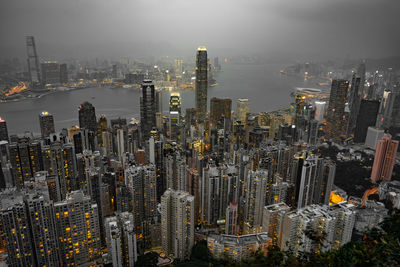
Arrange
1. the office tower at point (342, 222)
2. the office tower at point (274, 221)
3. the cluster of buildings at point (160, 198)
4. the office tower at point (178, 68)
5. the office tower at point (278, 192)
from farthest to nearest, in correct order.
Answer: the office tower at point (178, 68)
the office tower at point (278, 192)
the office tower at point (274, 221)
the office tower at point (342, 222)
the cluster of buildings at point (160, 198)

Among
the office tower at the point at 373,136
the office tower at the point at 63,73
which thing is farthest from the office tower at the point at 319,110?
the office tower at the point at 63,73

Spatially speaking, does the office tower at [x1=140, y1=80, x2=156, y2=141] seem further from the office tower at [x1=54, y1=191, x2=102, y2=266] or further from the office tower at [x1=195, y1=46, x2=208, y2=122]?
the office tower at [x1=54, y1=191, x2=102, y2=266]

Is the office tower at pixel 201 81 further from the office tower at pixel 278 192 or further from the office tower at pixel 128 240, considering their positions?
the office tower at pixel 128 240

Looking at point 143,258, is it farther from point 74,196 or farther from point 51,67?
point 51,67

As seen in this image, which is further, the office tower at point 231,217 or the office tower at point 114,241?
the office tower at point 231,217

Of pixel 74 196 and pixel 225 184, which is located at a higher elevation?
pixel 74 196

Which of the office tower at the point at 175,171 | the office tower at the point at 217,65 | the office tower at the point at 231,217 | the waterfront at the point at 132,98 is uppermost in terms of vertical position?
the office tower at the point at 217,65

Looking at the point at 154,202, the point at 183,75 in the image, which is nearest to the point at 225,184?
the point at 154,202

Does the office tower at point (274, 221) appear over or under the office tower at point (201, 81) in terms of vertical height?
under
